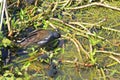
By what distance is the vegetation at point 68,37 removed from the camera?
2.64 m

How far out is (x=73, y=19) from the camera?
11.3ft

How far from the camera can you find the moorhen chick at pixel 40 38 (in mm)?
2902

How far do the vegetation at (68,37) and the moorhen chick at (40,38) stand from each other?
0.09 m

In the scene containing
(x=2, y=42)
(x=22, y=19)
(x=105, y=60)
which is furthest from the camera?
(x=22, y=19)

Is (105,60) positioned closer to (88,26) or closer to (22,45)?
(88,26)

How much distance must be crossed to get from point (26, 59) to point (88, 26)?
2.96 ft

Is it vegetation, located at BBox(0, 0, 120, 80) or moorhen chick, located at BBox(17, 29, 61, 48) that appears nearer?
vegetation, located at BBox(0, 0, 120, 80)

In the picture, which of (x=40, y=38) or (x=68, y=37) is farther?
(x=68, y=37)

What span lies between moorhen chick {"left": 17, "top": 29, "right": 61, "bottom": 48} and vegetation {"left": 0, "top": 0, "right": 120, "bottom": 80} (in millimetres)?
88

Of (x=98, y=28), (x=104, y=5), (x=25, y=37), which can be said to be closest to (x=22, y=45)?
(x=25, y=37)

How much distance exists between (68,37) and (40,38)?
12.3 inches

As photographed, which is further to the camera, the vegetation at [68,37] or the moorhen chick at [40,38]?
the moorhen chick at [40,38]

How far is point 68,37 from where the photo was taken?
305cm

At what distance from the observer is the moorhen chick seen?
2.90m
